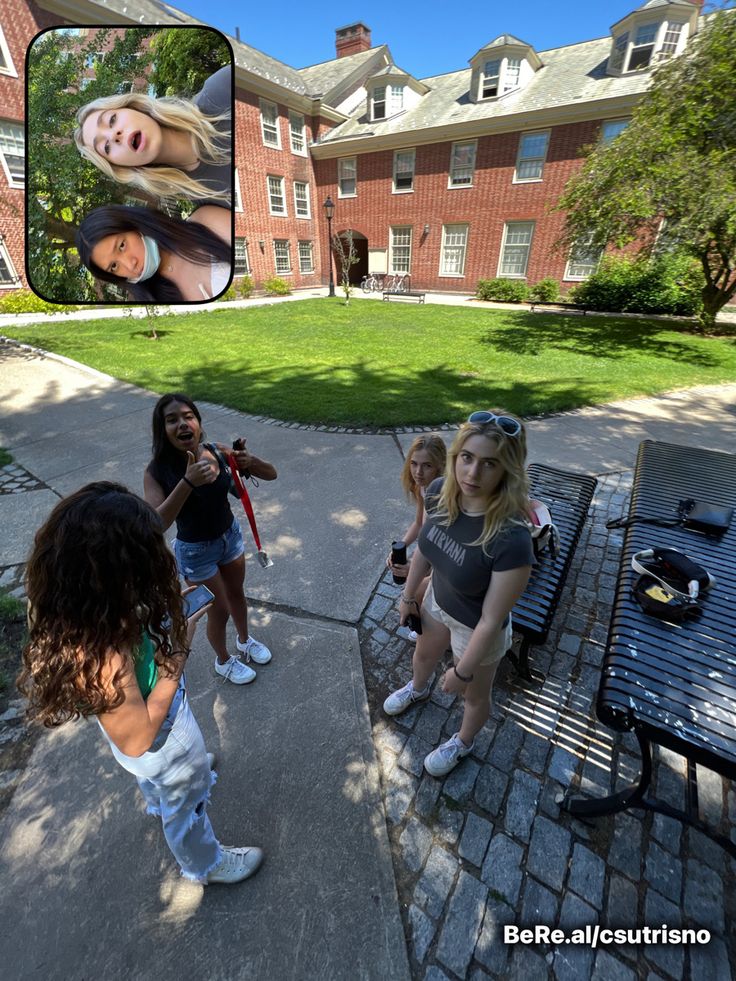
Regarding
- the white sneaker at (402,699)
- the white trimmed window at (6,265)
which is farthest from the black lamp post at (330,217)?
the white sneaker at (402,699)

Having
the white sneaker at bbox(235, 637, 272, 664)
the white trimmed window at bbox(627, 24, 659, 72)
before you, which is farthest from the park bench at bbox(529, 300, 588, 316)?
the white sneaker at bbox(235, 637, 272, 664)

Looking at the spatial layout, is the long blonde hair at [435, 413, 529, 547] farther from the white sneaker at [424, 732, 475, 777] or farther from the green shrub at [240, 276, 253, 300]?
the green shrub at [240, 276, 253, 300]

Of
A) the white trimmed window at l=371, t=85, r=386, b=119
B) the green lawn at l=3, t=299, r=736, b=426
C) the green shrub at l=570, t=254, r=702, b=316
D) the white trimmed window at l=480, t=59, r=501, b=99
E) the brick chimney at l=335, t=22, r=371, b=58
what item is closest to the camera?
the green lawn at l=3, t=299, r=736, b=426

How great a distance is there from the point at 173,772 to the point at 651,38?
88.3 ft

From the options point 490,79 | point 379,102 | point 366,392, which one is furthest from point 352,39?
point 366,392

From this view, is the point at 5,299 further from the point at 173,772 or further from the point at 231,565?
the point at 173,772

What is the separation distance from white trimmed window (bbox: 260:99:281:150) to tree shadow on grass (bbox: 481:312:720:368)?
1628cm

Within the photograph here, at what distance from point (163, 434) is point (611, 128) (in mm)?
23788

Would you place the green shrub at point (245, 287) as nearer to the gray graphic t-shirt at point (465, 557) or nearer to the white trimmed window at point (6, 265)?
the white trimmed window at point (6, 265)

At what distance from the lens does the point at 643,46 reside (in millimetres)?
17453

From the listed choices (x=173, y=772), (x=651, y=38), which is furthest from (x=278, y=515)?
(x=651, y=38)

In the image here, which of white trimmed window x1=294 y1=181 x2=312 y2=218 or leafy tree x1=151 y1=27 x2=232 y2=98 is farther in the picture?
white trimmed window x1=294 y1=181 x2=312 y2=218

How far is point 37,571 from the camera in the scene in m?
1.18

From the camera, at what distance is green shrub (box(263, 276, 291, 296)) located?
Result: 23.8 metres
